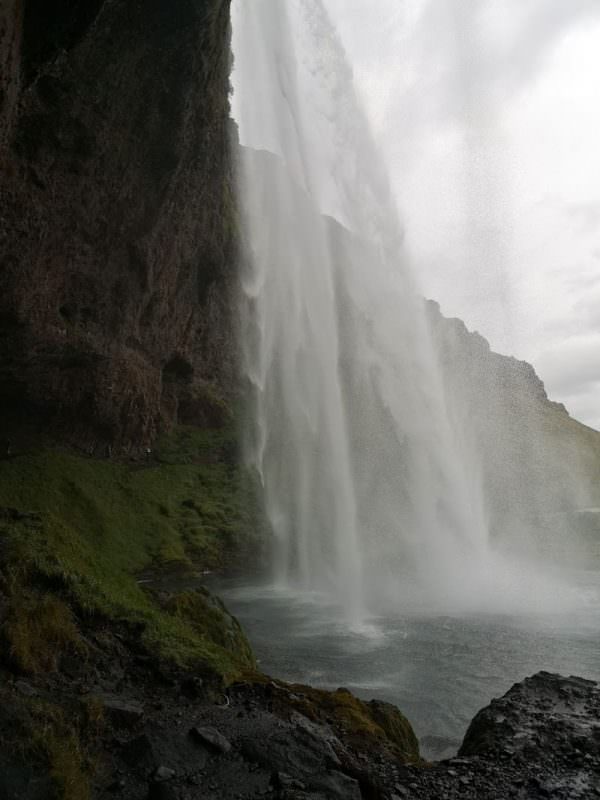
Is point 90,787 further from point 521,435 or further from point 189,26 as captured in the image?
point 521,435

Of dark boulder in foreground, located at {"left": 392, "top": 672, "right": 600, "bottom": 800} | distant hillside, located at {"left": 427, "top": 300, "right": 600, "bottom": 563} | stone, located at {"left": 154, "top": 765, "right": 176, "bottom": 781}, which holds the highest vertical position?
distant hillside, located at {"left": 427, "top": 300, "right": 600, "bottom": 563}

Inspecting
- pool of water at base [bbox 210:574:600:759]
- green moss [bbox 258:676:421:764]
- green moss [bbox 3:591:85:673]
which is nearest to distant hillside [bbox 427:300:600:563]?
pool of water at base [bbox 210:574:600:759]

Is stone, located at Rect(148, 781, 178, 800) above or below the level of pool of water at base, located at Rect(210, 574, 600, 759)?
above

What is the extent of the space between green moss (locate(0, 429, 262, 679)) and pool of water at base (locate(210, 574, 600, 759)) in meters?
2.96

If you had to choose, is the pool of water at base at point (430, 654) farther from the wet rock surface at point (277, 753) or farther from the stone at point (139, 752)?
the stone at point (139, 752)

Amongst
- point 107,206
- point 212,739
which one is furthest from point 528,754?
point 107,206

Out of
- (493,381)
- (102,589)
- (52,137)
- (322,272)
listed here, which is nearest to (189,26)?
(52,137)

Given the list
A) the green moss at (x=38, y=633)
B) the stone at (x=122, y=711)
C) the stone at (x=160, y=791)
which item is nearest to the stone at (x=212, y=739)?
the stone at (x=122, y=711)

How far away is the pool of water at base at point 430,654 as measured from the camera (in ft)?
39.0

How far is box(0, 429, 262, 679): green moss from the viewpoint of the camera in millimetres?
9680

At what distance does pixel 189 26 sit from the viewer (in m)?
23.7

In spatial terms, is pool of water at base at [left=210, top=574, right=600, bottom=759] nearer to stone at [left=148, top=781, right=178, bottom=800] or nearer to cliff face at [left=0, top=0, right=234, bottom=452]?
stone at [left=148, top=781, right=178, bottom=800]

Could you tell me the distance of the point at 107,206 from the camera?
29.4 meters

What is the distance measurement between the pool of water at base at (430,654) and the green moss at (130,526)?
2.96 meters
